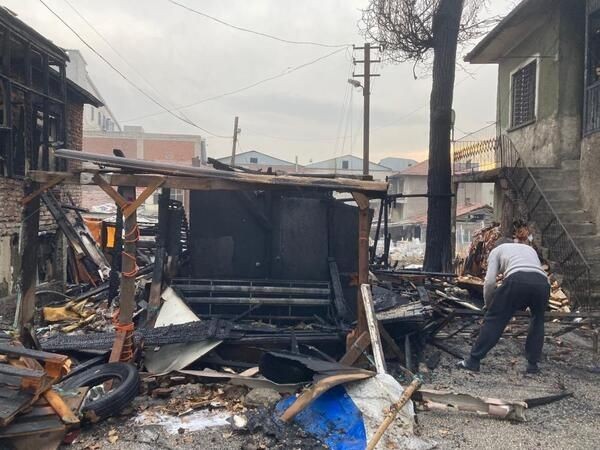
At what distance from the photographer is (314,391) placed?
4141mm

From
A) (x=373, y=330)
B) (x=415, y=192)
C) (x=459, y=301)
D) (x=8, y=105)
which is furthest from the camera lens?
(x=415, y=192)

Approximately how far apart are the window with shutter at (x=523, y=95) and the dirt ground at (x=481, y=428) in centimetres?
876

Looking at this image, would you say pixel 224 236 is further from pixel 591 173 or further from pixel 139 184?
pixel 591 173

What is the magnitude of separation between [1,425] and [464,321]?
6538 mm

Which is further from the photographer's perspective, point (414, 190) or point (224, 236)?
point (414, 190)

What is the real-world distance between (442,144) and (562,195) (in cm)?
275

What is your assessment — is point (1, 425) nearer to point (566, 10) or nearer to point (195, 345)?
point (195, 345)

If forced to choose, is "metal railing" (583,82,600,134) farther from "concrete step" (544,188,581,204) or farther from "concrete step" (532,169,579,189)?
"concrete step" (544,188,581,204)

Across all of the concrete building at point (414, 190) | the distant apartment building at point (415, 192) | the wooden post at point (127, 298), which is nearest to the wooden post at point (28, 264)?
the wooden post at point (127, 298)

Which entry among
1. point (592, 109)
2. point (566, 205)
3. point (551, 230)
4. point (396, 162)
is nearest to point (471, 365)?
point (551, 230)

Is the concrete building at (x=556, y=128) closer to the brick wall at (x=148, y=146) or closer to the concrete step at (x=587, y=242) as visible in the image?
the concrete step at (x=587, y=242)

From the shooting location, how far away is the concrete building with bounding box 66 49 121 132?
43.1m

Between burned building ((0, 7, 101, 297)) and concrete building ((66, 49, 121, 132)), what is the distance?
19.4m

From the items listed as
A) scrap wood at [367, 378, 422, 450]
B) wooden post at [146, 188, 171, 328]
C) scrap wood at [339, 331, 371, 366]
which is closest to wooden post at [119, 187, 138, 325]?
wooden post at [146, 188, 171, 328]
